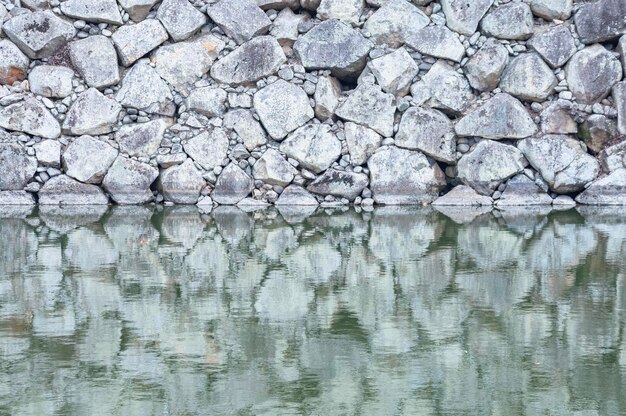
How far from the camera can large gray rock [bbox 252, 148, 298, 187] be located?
21.0 m

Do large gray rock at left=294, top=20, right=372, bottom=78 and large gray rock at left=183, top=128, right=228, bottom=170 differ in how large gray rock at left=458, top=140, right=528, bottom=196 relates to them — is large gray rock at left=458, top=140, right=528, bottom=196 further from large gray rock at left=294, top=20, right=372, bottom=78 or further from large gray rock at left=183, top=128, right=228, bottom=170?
large gray rock at left=183, top=128, right=228, bottom=170

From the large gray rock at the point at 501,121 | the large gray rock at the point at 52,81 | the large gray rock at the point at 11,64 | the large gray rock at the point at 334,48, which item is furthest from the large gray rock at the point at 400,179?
the large gray rock at the point at 11,64

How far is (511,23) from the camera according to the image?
833 inches

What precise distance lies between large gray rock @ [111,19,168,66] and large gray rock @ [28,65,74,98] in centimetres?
120

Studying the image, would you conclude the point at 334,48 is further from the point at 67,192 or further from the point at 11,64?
the point at 11,64

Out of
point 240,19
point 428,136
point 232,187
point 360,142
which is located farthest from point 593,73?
point 232,187

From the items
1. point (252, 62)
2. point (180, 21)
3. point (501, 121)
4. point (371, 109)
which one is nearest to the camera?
point (501, 121)

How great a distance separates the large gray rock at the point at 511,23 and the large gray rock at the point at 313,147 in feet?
13.3

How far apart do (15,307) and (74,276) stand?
1.88m

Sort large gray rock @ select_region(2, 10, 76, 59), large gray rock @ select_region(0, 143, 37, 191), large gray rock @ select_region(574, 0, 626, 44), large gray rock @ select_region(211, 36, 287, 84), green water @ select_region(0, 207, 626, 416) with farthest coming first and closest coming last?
large gray rock @ select_region(2, 10, 76, 59)
large gray rock @ select_region(211, 36, 287, 84)
large gray rock @ select_region(0, 143, 37, 191)
large gray rock @ select_region(574, 0, 626, 44)
green water @ select_region(0, 207, 626, 416)

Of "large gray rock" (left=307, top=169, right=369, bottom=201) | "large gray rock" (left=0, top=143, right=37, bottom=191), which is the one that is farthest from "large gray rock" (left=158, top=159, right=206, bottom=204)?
"large gray rock" (left=0, top=143, right=37, bottom=191)

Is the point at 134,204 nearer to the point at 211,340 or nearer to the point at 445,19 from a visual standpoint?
the point at 445,19

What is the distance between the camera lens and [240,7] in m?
21.8

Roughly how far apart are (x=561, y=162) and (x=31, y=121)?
11112 mm
